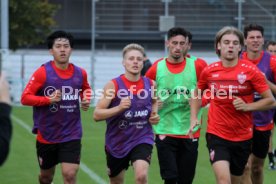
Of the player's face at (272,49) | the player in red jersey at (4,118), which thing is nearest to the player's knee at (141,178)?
the player in red jersey at (4,118)

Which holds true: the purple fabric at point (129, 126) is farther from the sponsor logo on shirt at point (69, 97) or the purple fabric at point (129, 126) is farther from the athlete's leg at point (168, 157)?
the sponsor logo on shirt at point (69, 97)

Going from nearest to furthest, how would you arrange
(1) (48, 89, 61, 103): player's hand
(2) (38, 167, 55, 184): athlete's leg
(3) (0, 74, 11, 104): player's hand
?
(3) (0, 74, 11, 104): player's hand
(1) (48, 89, 61, 103): player's hand
(2) (38, 167, 55, 184): athlete's leg

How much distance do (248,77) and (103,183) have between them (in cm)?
387

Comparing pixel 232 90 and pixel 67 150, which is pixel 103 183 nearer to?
pixel 67 150

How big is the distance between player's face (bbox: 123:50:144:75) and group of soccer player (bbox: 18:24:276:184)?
0.01m

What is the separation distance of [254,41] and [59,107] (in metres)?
2.67

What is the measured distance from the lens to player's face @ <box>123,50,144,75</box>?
964 centimetres

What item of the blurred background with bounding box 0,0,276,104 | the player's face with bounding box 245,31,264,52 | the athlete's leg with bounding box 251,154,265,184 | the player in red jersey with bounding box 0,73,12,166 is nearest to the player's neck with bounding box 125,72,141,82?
the player's face with bounding box 245,31,264,52

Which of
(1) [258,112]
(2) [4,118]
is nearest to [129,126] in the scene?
(1) [258,112]

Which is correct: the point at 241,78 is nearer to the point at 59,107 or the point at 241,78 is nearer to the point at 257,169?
the point at 257,169

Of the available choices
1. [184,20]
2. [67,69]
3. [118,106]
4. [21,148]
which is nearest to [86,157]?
[21,148]

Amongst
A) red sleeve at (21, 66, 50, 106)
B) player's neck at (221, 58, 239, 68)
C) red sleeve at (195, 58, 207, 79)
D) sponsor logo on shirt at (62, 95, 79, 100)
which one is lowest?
sponsor logo on shirt at (62, 95, 79, 100)

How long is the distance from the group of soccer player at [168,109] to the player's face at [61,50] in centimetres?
1

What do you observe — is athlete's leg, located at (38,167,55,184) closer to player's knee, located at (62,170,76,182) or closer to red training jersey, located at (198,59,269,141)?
player's knee, located at (62,170,76,182)
